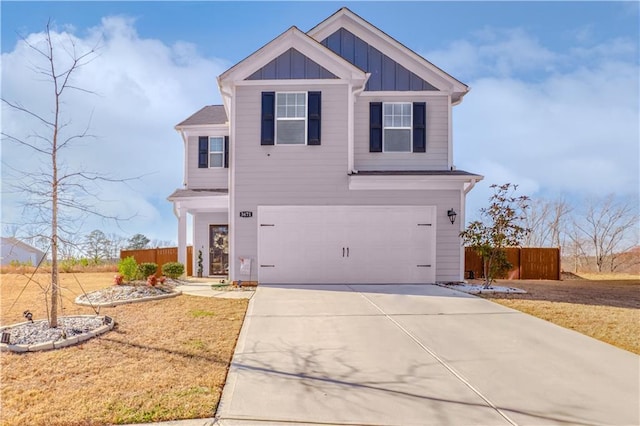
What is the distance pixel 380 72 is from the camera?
11.9 metres

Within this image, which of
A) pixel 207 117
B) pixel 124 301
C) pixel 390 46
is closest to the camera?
pixel 124 301

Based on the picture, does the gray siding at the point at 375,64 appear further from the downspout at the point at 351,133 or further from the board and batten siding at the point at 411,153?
the downspout at the point at 351,133

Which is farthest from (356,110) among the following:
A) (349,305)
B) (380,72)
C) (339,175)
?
(349,305)

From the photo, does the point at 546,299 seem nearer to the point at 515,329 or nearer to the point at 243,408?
the point at 515,329

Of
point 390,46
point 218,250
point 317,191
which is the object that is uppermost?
point 390,46

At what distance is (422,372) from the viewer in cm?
430

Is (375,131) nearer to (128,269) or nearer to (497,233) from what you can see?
(497,233)

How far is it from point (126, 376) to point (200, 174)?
36.1ft

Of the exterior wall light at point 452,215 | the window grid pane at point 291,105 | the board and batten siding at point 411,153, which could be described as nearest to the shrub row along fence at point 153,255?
the window grid pane at point 291,105

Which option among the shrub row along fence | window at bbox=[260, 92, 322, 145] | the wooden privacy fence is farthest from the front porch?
the wooden privacy fence

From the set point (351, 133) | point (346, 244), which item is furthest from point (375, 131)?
point (346, 244)

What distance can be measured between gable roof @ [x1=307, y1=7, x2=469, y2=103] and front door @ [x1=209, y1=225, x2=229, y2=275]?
782cm

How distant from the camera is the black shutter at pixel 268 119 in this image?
10.7 m

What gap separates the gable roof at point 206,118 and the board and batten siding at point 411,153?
5.58 metres
